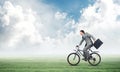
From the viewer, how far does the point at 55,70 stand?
16453 mm

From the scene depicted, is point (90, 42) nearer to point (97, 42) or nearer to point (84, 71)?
point (97, 42)

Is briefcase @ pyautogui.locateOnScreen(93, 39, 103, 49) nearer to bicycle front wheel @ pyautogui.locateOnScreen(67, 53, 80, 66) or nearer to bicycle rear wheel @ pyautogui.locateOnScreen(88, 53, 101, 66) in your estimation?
bicycle rear wheel @ pyautogui.locateOnScreen(88, 53, 101, 66)

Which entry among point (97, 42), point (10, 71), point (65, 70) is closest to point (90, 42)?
point (97, 42)

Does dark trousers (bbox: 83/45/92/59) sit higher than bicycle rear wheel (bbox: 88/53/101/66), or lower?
higher

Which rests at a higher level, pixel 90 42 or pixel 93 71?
pixel 90 42

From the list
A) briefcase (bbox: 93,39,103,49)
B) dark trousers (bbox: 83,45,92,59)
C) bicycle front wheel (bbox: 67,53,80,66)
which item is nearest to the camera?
bicycle front wheel (bbox: 67,53,80,66)

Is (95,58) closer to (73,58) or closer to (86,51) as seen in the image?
(86,51)

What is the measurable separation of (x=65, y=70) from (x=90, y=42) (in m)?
3.30

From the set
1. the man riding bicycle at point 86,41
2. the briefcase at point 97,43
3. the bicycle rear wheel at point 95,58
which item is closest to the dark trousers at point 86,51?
the man riding bicycle at point 86,41

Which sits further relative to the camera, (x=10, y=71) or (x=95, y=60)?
(x=95, y=60)

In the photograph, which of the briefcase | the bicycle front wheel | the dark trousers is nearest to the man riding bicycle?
the dark trousers

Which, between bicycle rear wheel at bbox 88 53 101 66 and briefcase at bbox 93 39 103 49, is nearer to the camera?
bicycle rear wheel at bbox 88 53 101 66

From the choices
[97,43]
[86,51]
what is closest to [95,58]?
[86,51]

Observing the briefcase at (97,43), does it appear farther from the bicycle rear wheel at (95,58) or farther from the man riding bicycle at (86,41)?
the bicycle rear wheel at (95,58)
